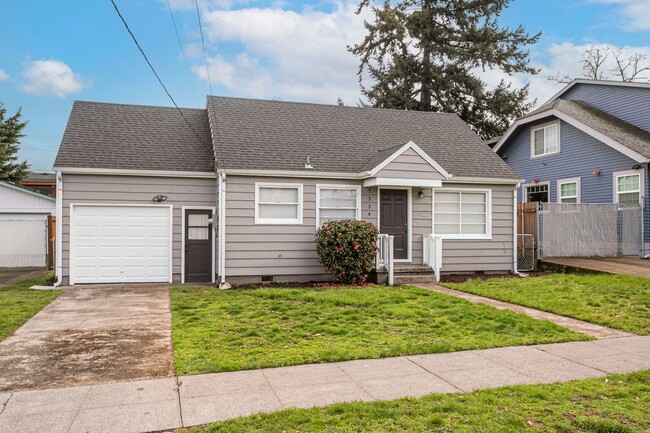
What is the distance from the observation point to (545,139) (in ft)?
66.0

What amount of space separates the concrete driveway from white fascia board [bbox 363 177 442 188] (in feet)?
19.2

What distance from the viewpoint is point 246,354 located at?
573 cm

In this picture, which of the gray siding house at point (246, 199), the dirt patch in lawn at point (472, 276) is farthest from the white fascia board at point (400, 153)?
the dirt patch in lawn at point (472, 276)

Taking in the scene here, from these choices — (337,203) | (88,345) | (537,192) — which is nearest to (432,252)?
(337,203)

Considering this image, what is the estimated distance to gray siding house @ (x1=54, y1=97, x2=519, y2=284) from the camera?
1212 cm

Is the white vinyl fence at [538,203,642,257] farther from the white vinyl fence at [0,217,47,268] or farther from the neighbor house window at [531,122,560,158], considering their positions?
the white vinyl fence at [0,217,47,268]

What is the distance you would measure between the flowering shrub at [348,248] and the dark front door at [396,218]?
3.76 feet

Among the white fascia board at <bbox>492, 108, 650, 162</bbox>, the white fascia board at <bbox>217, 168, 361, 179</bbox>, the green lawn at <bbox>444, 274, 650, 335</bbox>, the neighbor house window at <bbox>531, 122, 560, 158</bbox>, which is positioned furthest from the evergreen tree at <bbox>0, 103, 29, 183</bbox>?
the neighbor house window at <bbox>531, 122, 560, 158</bbox>

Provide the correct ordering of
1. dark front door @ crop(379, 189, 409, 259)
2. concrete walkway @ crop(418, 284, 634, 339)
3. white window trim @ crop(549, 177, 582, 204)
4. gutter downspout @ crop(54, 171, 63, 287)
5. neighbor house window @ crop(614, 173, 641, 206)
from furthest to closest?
white window trim @ crop(549, 177, 582, 204) < neighbor house window @ crop(614, 173, 641, 206) < dark front door @ crop(379, 189, 409, 259) < gutter downspout @ crop(54, 171, 63, 287) < concrete walkway @ crop(418, 284, 634, 339)

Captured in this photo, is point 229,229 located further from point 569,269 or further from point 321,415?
point 569,269

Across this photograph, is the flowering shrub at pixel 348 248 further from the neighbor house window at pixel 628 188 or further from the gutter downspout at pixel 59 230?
the neighbor house window at pixel 628 188

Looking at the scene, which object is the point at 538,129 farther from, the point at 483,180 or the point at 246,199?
the point at 246,199

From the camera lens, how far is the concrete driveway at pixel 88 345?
505 centimetres

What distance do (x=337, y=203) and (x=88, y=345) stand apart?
773 cm
